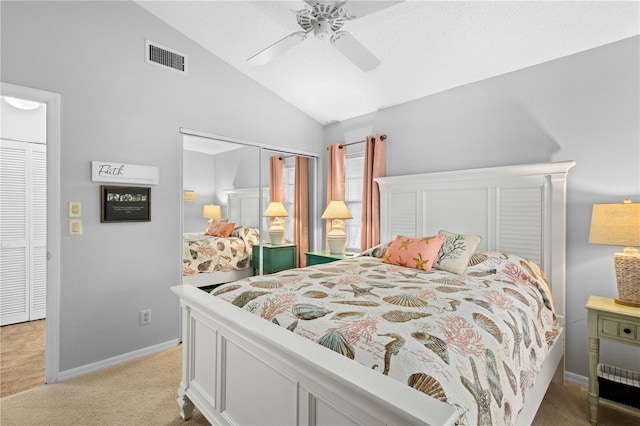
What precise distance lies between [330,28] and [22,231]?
3788 mm

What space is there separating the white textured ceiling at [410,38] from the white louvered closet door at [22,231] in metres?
2.16

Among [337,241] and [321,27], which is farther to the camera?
[337,241]

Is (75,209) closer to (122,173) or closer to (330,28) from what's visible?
(122,173)

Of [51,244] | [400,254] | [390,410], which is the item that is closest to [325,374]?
[390,410]

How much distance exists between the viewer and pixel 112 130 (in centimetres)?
259

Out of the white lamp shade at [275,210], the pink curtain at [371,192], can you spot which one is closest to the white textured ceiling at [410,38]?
the pink curtain at [371,192]

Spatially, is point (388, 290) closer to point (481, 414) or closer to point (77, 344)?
point (481, 414)

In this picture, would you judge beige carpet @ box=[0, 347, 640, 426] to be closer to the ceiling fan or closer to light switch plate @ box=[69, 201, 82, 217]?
light switch plate @ box=[69, 201, 82, 217]

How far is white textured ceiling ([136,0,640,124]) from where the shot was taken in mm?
2143

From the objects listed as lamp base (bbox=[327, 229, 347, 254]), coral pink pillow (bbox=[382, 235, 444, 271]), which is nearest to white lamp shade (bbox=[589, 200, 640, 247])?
coral pink pillow (bbox=[382, 235, 444, 271])

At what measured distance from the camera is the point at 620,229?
193 cm

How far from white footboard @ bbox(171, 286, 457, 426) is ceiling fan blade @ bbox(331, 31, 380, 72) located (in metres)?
1.65

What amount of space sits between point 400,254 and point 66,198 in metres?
2.59

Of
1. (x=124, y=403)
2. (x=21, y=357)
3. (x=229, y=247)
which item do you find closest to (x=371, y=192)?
(x=229, y=247)
